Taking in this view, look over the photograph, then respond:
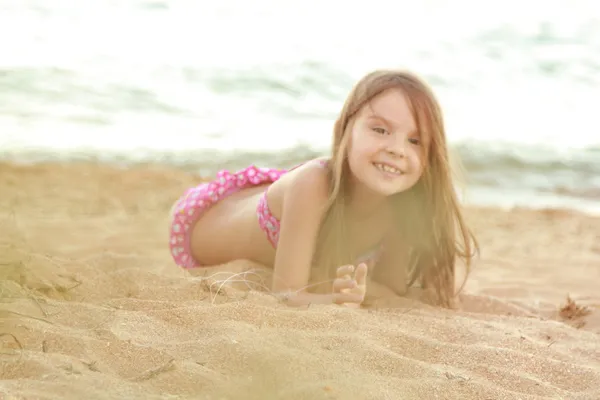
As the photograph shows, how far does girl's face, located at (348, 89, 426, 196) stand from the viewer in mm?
3424

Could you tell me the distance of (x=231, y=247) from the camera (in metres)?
4.09

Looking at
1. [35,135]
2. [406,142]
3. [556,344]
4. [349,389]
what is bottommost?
[35,135]

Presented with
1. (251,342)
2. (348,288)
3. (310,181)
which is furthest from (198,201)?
(251,342)

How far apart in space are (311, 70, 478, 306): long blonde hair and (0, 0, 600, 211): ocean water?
9.61ft

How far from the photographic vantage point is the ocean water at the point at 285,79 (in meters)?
9.20

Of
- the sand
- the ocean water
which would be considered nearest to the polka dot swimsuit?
the sand

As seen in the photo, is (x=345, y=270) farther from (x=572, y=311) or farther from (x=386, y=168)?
(x=572, y=311)

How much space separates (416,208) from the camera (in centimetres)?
379

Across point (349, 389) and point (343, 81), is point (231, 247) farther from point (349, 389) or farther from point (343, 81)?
point (343, 81)

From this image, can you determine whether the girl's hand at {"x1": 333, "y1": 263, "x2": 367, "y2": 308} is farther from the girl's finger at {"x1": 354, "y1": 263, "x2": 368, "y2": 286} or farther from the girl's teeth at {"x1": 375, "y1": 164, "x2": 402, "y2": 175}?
the girl's teeth at {"x1": 375, "y1": 164, "x2": 402, "y2": 175}

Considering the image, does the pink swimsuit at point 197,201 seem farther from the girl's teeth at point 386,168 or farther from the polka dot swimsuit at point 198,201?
the girl's teeth at point 386,168

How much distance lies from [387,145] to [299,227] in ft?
1.67

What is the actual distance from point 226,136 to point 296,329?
733cm

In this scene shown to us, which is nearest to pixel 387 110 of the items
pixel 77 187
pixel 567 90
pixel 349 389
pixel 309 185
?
pixel 309 185
